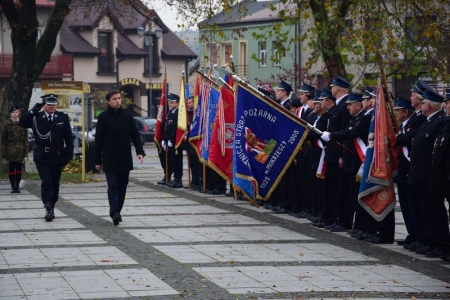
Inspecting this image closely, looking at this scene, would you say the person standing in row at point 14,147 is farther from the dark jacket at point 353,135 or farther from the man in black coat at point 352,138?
the dark jacket at point 353,135

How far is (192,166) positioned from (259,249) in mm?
9862

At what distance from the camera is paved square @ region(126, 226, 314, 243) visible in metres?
12.8

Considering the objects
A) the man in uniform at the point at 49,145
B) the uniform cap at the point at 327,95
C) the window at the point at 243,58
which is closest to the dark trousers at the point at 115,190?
the man in uniform at the point at 49,145

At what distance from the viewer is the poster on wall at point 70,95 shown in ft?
76.8

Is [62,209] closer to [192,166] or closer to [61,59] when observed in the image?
[192,166]

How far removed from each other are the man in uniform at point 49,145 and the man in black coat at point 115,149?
0.70 meters

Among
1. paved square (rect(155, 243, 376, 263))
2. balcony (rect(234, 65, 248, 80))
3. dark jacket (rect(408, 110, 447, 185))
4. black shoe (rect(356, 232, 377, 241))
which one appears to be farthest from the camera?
balcony (rect(234, 65, 248, 80))

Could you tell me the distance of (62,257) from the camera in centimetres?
1123

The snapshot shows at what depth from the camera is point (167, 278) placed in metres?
9.79

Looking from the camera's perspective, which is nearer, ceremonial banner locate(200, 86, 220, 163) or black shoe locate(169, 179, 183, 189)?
ceremonial banner locate(200, 86, 220, 163)

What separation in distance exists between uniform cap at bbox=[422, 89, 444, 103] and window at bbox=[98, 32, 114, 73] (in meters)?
54.4

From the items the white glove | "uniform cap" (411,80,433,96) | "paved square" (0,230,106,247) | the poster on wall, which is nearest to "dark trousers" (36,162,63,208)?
"paved square" (0,230,106,247)

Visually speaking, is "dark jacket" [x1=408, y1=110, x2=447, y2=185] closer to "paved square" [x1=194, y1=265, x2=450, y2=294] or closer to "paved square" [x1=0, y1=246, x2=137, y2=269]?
"paved square" [x1=194, y1=265, x2=450, y2=294]

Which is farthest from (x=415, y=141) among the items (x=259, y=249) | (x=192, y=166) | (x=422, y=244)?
(x=192, y=166)
